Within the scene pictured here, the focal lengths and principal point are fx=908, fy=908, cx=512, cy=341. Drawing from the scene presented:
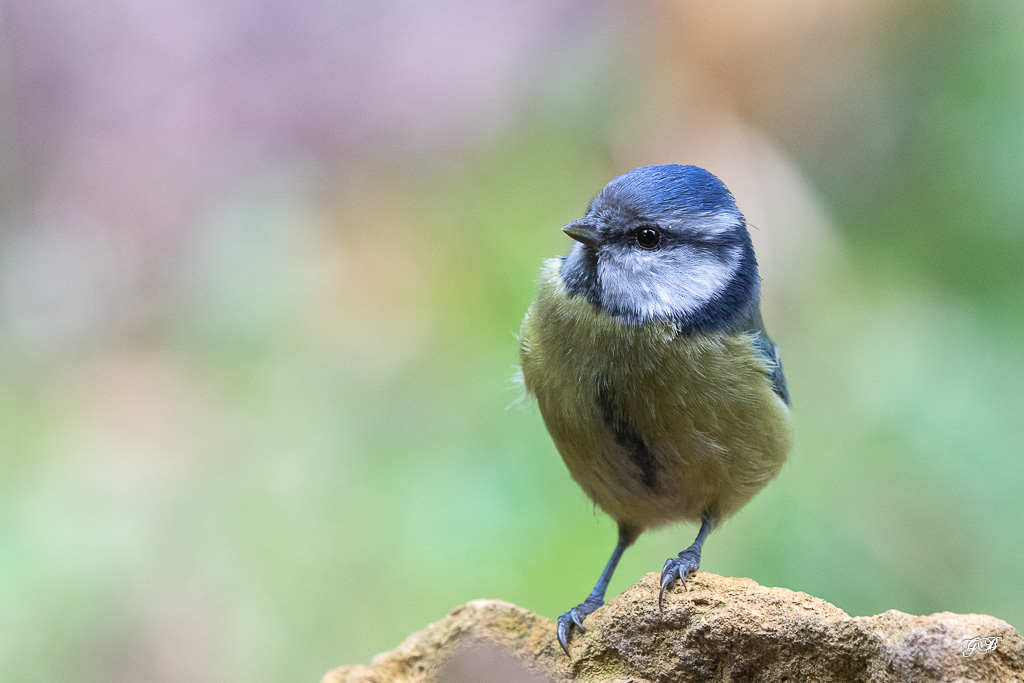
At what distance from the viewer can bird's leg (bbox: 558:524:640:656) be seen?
198 centimetres

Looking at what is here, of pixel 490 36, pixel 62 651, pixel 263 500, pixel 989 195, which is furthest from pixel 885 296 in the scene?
pixel 62 651

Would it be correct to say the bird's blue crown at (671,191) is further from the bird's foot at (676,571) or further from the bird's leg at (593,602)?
the bird's leg at (593,602)

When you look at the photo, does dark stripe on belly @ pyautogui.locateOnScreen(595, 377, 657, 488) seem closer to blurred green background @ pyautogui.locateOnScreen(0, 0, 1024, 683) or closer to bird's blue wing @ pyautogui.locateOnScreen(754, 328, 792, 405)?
bird's blue wing @ pyautogui.locateOnScreen(754, 328, 792, 405)

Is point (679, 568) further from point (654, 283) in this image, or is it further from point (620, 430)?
point (654, 283)

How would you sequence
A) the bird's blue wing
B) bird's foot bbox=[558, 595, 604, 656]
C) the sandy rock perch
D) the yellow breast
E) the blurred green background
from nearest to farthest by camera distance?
1. the sandy rock perch
2. bird's foot bbox=[558, 595, 604, 656]
3. the yellow breast
4. the bird's blue wing
5. the blurred green background

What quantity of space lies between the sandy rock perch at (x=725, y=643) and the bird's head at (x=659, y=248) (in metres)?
0.63

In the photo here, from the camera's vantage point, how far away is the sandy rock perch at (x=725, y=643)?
1582 mm

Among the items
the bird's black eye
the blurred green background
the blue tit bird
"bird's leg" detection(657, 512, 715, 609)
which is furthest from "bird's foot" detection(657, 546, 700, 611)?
the blurred green background

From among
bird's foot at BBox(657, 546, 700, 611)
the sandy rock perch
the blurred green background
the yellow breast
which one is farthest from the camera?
the blurred green background

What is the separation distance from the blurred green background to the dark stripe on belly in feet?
3.55

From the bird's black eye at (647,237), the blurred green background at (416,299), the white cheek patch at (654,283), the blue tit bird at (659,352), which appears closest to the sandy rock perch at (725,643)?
the blue tit bird at (659,352)

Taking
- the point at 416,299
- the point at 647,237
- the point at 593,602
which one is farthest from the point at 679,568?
the point at 416,299

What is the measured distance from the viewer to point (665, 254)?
2.18 metres

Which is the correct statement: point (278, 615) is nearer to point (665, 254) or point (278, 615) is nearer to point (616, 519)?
point (616, 519)
